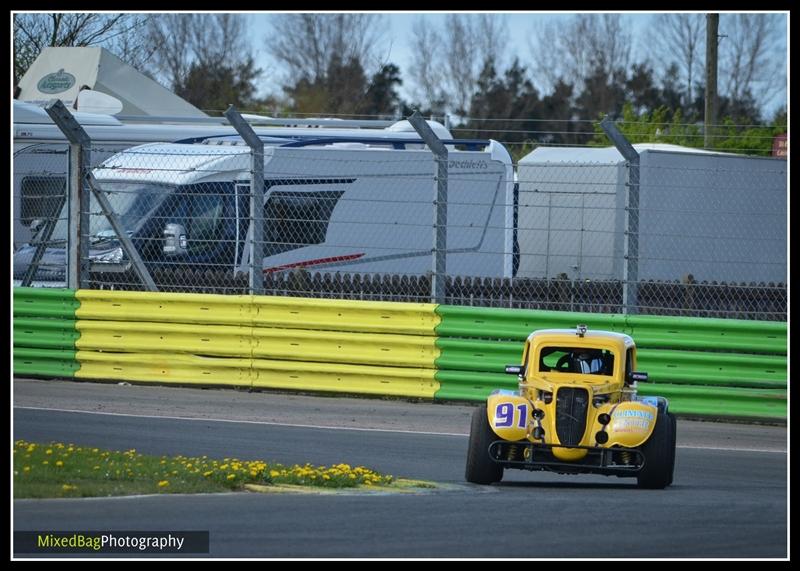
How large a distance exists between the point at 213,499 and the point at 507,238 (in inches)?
435

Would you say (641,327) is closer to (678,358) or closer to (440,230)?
(678,358)

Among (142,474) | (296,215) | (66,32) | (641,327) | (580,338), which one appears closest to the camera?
(142,474)

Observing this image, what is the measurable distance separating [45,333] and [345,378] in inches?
134

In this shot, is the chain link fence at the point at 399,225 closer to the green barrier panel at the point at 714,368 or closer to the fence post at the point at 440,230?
the fence post at the point at 440,230

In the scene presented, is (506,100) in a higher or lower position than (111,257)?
higher

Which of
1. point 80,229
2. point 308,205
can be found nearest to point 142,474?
point 80,229

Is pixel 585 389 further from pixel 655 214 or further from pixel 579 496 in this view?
pixel 655 214

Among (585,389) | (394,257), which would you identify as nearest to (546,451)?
(585,389)

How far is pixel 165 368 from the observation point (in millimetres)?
13945

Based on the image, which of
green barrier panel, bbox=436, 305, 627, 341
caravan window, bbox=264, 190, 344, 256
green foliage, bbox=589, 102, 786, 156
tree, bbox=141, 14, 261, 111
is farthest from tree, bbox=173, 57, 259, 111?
green barrier panel, bbox=436, 305, 627, 341

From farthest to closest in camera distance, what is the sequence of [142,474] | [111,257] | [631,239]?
[111,257], [631,239], [142,474]

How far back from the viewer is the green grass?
8133mm

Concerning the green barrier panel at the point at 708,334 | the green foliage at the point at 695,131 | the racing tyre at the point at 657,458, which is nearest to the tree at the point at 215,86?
the green foliage at the point at 695,131

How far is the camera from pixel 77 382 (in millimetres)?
14102
